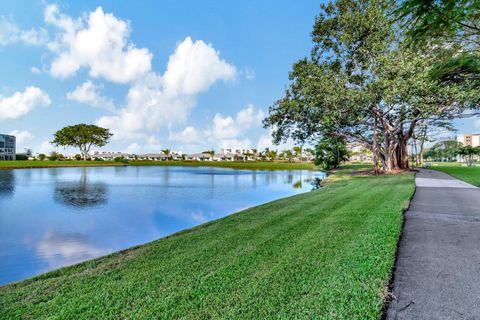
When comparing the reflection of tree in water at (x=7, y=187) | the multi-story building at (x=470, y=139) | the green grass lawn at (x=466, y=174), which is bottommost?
the reflection of tree in water at (x=7, y=187)

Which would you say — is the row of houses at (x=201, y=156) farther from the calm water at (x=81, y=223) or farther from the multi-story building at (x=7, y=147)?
the calm water at (x=81, y=223)

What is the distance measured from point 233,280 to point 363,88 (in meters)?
21.1

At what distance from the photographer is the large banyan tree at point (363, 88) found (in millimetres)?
18484

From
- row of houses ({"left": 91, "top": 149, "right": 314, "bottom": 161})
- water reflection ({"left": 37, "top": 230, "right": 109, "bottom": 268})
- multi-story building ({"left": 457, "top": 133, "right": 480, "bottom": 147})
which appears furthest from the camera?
row of houses ({"left": 91, "top": 149, "right": 314, "bottom": 161})

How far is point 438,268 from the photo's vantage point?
12.7ft

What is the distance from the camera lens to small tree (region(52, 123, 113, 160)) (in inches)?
3093

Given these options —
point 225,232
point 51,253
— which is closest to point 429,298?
point 225,232

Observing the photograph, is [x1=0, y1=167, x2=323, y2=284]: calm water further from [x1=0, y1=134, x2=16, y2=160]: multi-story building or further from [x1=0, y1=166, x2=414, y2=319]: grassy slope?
[x1=0, y1=134, x2=16, y2=160]: multi-story building

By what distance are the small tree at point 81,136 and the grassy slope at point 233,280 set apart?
85856 millimetres

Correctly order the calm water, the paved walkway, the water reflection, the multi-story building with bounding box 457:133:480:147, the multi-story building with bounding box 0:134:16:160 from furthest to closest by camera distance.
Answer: the multi-story building with bounding box 457:133:480:147
the multi-story building with bounding box 0:134:16:160
the calm water
the water reflection
the paved walkway

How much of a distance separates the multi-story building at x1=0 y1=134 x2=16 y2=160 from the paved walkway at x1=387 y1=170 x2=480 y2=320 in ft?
356

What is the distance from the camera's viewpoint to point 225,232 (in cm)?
652

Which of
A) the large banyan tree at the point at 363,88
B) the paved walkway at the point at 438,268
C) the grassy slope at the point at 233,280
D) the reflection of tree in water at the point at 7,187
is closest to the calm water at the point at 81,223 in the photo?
the reflection of tree in water at the point at 7,187

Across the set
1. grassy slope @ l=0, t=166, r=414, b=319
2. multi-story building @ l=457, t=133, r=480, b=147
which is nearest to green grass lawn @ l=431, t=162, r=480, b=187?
grassy slope @ l=0, t=166, r=414, b=319
